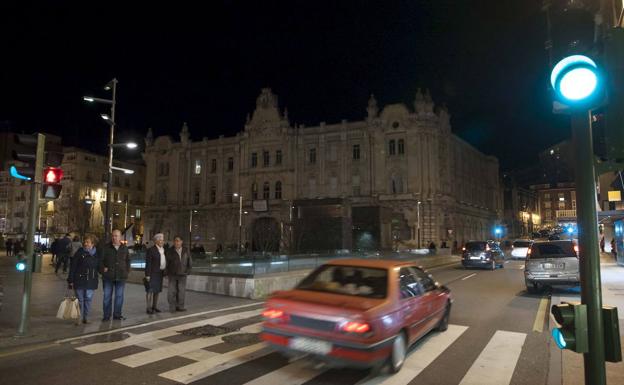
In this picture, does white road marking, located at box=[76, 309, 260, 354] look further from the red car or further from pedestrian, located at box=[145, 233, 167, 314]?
the red car

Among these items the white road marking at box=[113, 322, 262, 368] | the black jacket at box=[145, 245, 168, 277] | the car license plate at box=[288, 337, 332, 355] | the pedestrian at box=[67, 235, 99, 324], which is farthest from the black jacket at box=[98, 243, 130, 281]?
the car license plate at box=[288, 337, 332, 355]

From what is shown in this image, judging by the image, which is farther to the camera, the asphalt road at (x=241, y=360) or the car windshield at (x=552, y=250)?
the car windshield at (x=552, y=250)

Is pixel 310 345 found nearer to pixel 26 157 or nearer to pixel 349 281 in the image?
pixel 349 281

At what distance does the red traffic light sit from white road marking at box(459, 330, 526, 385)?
8851 mm

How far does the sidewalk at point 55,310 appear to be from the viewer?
855 centimetres

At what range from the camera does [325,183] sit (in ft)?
203

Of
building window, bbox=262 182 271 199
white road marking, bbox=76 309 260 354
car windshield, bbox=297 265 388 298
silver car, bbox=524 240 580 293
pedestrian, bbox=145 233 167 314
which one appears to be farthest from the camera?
building window, bbox=262 182 271 199

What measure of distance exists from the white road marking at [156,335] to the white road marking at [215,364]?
2016mm

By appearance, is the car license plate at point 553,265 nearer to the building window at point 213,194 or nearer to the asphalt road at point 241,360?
the asphalt road at point 241,360

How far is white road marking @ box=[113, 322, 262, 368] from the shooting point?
6.89m

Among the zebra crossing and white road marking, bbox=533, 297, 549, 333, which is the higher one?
the zebra crossing

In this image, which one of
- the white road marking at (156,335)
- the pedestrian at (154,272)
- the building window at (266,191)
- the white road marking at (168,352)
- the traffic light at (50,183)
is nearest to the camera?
the white road marking at (168,352)

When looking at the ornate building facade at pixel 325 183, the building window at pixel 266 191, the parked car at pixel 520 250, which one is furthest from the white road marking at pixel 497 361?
the building window at pixel 266 191

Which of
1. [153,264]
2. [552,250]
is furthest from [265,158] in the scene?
[153,264]
